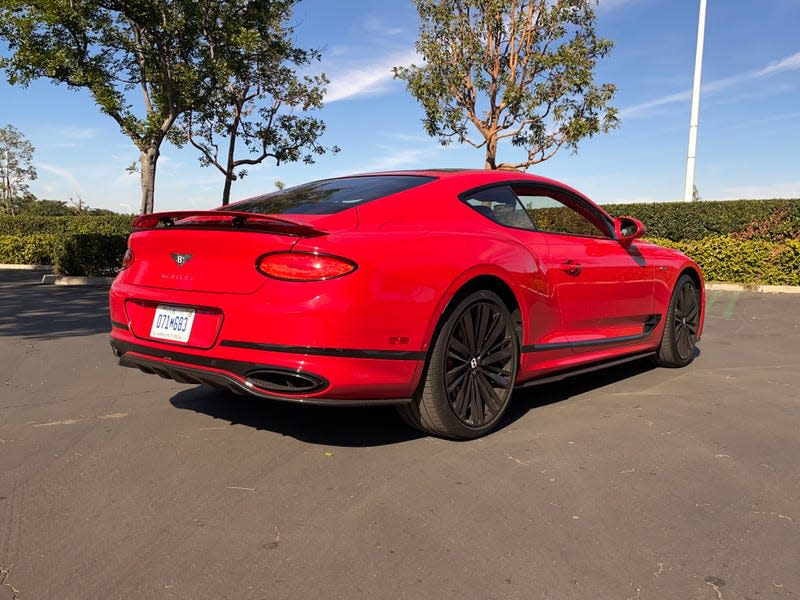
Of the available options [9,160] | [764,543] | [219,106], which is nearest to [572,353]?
[764,543]

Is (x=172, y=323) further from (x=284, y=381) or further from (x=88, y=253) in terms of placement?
(x=88, y=253)

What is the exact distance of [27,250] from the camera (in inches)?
864

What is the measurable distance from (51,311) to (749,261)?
12.9 metres

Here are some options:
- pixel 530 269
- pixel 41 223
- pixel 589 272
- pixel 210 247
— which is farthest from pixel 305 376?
pixel 41 223

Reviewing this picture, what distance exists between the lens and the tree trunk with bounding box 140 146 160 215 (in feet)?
51.7

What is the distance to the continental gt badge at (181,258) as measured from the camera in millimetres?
3347

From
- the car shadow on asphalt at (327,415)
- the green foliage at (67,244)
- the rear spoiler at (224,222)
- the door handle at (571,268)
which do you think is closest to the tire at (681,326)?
the car shadow on asphalt at (327,415)

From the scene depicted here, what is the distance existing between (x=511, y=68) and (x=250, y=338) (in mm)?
18003

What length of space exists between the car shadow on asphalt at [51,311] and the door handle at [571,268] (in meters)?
5.59

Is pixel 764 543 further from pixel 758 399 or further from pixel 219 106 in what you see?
pixel 219 106

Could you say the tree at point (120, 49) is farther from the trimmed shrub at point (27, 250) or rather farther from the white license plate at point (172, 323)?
the white license plate at point (172, 323)

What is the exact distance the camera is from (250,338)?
3.05 m

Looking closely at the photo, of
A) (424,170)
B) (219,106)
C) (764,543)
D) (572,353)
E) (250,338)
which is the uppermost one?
(219,106)

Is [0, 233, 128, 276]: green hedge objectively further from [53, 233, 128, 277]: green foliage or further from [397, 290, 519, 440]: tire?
[397, 290, 519, 440]: tire
